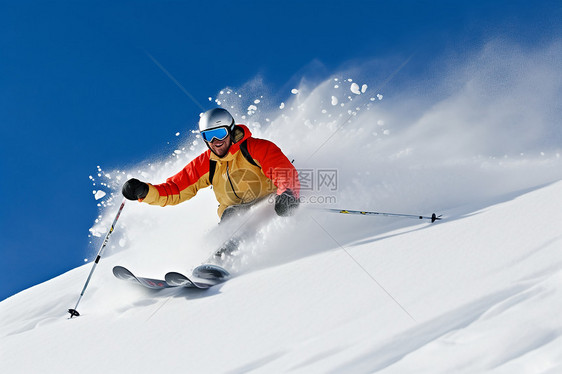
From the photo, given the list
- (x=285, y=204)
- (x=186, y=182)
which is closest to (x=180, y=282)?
(x=285, y=204)

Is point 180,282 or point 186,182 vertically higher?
point 186,182

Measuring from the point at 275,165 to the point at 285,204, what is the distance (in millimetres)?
740

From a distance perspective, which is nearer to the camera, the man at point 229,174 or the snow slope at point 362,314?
the snow slope at point 362,314

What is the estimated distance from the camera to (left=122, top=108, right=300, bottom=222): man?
17.5 feet

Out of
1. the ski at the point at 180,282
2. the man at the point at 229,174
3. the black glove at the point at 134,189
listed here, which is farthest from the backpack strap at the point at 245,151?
the ski at the point at 180,282

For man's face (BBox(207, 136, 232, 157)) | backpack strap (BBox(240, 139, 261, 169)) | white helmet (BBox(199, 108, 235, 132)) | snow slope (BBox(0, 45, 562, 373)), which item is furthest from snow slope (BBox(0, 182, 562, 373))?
white helmet (BBox(199, 108, 235, 132))

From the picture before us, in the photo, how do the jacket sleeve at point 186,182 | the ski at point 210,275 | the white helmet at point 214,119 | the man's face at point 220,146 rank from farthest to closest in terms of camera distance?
the jacket sleeve at point 186,182
the man's face at point 220,146
the white helmet at point 214,119
the ski at point 210,275

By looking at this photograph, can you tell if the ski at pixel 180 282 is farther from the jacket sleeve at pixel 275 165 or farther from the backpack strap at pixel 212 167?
the backpack strap at pixel 212 167

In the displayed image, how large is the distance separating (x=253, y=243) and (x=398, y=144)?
185 inches

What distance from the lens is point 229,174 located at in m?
5.76

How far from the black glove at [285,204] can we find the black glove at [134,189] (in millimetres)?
1938

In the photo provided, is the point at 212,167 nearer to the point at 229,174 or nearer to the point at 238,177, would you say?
the point at 229,174

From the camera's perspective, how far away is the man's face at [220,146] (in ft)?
17.8

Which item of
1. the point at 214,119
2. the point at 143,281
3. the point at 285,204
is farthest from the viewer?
the point at 214,119
